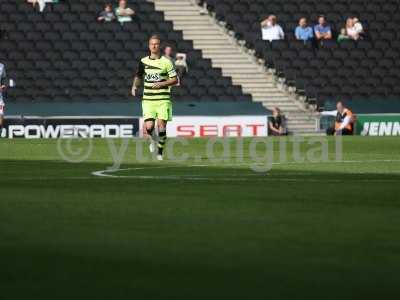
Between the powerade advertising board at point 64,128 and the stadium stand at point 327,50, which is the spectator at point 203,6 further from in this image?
the powerade advertising board at point 64,128

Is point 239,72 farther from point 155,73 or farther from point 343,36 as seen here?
point 155,73

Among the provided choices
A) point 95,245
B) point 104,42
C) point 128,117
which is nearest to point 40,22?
point 104,42

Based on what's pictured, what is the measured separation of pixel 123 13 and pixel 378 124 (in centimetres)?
904

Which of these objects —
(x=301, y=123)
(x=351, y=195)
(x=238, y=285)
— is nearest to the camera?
(x=238, y=285)

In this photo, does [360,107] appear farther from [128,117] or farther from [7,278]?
[7,278]

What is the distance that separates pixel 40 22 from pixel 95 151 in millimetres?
15763

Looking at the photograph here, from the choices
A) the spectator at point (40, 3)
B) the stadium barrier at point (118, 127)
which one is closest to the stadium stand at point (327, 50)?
the stadium barrier at point (118, 127)

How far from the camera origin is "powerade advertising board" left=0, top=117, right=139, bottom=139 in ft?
125

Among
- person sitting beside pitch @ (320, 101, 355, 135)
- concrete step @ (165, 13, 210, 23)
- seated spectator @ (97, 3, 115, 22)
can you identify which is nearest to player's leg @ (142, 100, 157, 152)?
person sitting beside pitch @ (320, 101, 355, 135)

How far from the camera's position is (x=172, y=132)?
39.0m

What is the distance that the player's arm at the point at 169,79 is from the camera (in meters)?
25.2

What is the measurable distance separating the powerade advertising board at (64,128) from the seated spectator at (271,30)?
27.2ft

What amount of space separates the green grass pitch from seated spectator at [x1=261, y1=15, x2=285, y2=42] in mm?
27377

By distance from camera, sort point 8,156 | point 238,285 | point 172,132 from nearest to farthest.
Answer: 1. point 238,285
2. point 8,156
3. point 172,132
